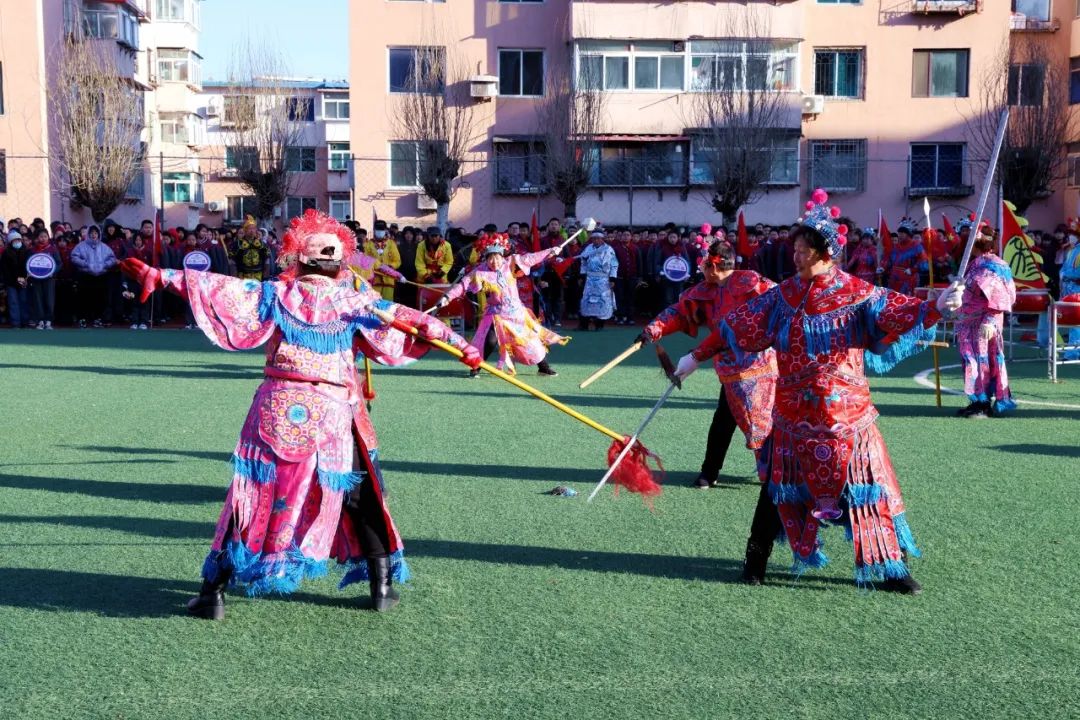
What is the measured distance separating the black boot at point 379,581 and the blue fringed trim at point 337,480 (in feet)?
1.27

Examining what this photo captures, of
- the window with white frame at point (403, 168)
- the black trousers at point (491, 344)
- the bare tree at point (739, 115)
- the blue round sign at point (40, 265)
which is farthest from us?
the window with white frame at point (403, 168)

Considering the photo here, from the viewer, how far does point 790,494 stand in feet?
18.5

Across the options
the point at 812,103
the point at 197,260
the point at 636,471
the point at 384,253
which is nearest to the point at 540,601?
the point at 636,471

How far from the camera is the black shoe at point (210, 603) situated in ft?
17.2

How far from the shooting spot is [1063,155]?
3127 centimetres

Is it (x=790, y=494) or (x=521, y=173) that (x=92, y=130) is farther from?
(x=790, y=494)

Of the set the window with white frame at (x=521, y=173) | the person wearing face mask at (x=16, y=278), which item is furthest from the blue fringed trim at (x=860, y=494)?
the window with white frame at (x=521, y=173)

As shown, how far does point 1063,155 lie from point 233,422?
26868mm

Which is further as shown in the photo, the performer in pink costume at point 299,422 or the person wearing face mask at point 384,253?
the person wearing face mask at point 384,253

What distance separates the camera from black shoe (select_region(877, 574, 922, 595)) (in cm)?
562

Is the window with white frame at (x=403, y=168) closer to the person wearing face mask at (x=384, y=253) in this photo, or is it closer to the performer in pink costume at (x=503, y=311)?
the person wearing face mask at (x=384, y=253)

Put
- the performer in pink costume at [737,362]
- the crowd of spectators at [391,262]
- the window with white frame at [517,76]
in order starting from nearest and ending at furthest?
1. the performer in pink costume at [737,362]
2. the crowd of spectators at [391,262]
3. the window with white frame at [517,76]

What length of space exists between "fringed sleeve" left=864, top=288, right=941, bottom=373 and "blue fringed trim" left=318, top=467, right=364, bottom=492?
2430 mm

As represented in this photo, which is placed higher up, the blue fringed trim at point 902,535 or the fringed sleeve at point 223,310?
the fringed sleeve at point 223,310
